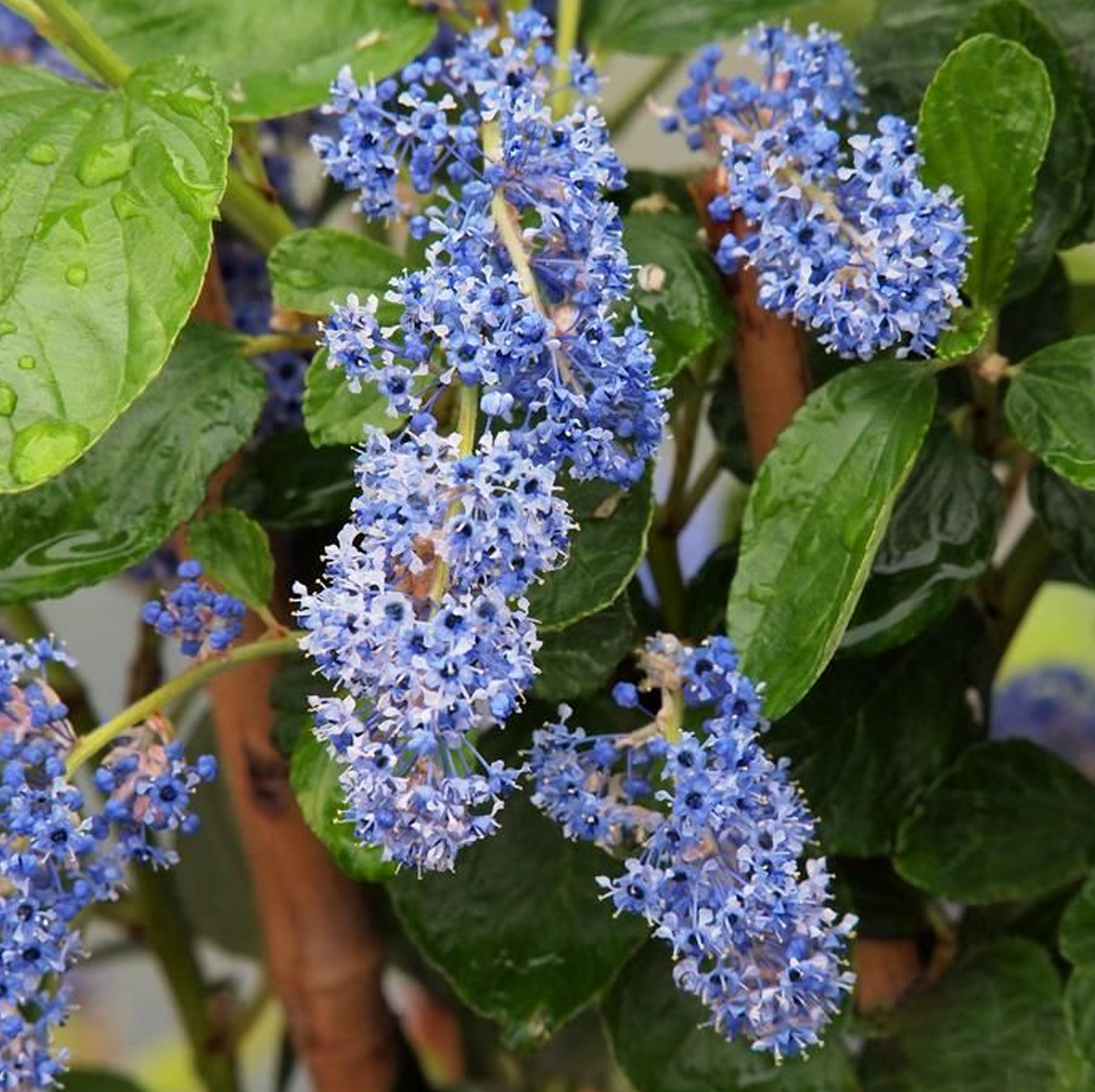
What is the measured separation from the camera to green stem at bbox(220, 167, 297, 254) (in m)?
0.55

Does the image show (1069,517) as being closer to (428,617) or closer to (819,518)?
(819,518)

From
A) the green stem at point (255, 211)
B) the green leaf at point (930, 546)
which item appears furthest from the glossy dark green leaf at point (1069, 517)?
the green stem at point (255, 211)

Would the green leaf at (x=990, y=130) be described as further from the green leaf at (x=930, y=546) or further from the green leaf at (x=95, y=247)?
the green leaf at (x=95, y=247)

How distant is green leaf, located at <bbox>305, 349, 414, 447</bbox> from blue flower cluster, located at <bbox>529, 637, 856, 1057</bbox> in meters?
0.09

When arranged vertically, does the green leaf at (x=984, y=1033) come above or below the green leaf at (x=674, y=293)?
below

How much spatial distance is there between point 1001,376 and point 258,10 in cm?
24

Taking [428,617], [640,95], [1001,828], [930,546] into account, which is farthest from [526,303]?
[640,95]

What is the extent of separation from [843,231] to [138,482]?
0.65ft

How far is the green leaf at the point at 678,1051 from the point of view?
1.82 feet

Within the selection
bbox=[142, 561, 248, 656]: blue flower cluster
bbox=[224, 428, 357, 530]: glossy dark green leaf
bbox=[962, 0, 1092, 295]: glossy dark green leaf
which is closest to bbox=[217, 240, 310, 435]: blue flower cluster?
bbox=[224, 428, 357, 530]: glossy dark green leaf

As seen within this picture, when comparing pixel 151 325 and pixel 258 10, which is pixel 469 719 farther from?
pixel 258 10

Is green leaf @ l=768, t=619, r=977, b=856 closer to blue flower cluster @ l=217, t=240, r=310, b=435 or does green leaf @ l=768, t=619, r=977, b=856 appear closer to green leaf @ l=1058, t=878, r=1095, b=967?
green leaf @ l=1058, t=878, r=1095, b=967

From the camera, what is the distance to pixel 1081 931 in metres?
0.54

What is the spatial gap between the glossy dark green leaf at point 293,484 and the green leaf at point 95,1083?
30cm
